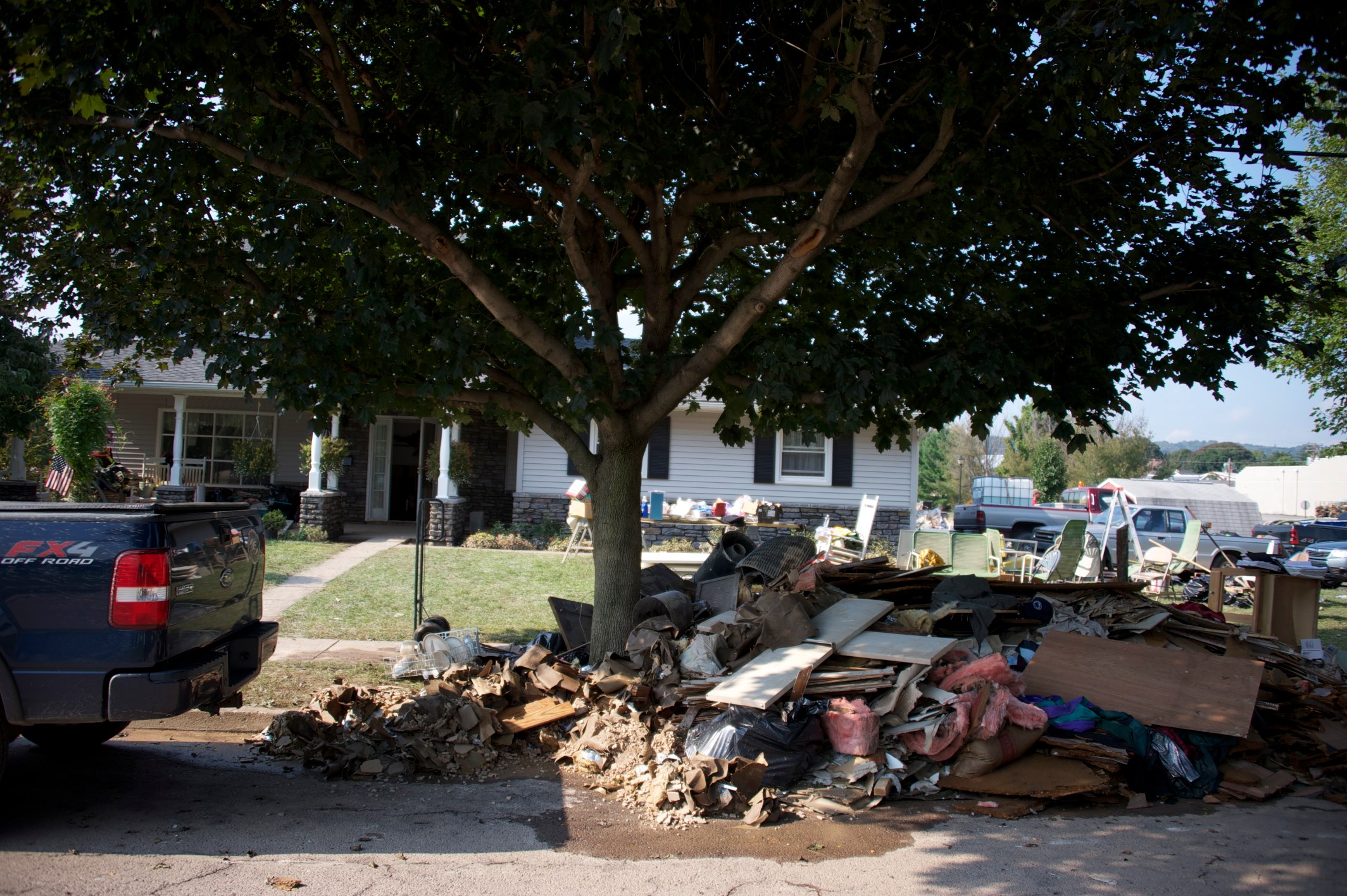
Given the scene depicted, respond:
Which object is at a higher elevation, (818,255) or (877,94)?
(877,94)

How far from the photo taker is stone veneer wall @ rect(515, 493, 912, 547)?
17.2 meters

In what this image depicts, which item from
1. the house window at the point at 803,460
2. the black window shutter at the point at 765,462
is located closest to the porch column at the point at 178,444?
the black window shutter at the point at 765,462

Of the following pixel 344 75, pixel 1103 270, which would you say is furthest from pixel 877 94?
pixel 344 75

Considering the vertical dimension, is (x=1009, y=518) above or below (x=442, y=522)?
above

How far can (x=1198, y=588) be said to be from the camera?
533 inches

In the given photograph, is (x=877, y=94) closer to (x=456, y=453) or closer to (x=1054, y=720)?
(x=1054, y=720)

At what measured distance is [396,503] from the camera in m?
20.0

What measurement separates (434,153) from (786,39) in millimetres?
2767

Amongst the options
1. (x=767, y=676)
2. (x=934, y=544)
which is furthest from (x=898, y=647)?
(x=934, y=544)

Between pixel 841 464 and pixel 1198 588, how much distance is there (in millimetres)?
6857

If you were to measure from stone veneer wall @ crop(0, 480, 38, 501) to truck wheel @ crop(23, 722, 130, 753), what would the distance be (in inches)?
506

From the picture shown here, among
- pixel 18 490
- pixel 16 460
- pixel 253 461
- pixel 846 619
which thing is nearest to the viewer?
pixel 846 619

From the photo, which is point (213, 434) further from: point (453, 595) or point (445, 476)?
point (453, 595)

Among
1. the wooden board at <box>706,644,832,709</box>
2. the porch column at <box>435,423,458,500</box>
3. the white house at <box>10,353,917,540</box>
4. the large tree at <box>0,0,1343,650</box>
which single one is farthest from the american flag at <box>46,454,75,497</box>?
the wooden board at <box>706,644,832,709</box>
